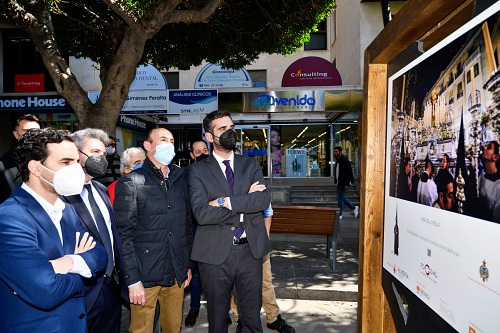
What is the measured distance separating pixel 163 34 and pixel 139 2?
120 inches

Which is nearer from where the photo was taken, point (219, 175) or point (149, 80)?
point (219, 175)

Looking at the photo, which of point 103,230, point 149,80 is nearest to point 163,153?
point 103,230

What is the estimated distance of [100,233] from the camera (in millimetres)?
2699

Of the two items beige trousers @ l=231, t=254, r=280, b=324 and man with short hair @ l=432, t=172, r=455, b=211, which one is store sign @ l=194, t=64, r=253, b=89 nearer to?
beige trousers @ l=231, t=254, r=280, b=324

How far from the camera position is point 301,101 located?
1006 cm

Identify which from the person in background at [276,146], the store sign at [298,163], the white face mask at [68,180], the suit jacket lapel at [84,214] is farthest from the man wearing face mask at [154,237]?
the store sign at [298,163]

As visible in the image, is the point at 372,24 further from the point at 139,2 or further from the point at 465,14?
the point at 465,14

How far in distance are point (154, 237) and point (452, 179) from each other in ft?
7.37

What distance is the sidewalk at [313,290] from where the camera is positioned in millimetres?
4449

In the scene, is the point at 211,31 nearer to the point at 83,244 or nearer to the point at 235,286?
the point at 235,286

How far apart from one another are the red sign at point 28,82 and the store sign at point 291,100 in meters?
12.0

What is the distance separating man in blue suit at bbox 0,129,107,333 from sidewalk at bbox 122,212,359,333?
8.14 feet

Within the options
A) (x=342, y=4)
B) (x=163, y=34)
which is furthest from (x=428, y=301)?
(x=342, y=4)

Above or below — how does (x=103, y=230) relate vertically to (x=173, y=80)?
below
